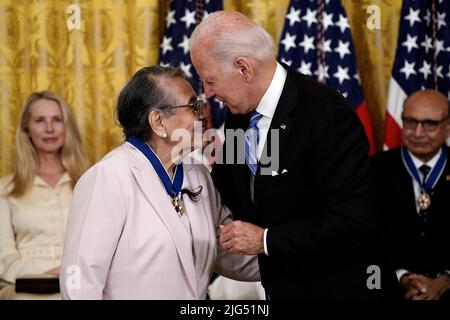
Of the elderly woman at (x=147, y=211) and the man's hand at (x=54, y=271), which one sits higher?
the elderly woman at (x=147, y=211)

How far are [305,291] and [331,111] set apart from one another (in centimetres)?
73

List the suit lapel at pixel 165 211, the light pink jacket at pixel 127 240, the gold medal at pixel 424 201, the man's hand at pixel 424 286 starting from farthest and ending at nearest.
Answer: the gold medal at pixel 424 201, the man's hand at pixel 424 286, the suit lapel at pixel 165 211, the light pink jacket at pixel 127 240

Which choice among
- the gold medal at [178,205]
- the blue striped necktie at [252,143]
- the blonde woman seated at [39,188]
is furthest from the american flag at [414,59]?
the gold medal at [178,205]

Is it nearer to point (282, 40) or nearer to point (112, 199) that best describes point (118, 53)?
point (282, 40)

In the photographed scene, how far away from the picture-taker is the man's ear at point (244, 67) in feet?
9.71

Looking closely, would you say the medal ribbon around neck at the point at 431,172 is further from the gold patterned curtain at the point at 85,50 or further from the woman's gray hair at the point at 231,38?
the woman's gray hair at the point at 231,38

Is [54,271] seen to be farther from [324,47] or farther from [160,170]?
[324,47]

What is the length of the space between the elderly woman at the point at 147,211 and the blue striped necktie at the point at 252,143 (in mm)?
208

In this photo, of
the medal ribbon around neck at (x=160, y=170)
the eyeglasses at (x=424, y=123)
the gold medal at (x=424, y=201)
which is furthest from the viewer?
the eyeglasses at (x=424, y=123)

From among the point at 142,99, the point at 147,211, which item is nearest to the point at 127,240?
the point at 147,211

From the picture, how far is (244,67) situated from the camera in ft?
9.78

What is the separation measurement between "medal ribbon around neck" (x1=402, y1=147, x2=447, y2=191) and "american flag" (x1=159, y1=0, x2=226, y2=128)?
4.52 feet

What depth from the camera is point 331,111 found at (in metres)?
2.85

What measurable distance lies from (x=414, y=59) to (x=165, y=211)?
3163 millimetres
